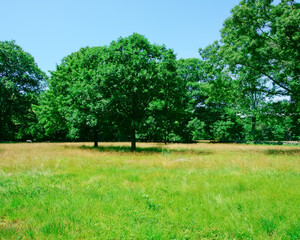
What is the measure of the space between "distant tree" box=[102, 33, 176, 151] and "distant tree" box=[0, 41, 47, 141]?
27.4m

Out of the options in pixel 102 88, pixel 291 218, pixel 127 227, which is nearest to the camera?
pixel 127 227

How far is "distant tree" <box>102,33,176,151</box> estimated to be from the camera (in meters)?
15.7

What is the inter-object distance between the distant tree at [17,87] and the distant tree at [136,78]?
27367mm

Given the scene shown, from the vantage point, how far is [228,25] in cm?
1798

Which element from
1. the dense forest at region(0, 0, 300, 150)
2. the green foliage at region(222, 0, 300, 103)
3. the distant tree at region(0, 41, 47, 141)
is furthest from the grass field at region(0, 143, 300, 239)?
the distant tree at region(0, 41, 47, 141)

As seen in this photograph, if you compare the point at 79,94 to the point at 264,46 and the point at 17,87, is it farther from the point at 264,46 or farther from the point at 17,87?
the point at 17,87

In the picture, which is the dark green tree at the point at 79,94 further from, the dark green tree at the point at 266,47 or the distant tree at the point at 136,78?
the dark green tree at the point at 266,47

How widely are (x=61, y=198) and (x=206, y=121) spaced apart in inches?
1560

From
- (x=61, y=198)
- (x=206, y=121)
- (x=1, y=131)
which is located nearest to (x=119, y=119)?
(x=61, y=198)

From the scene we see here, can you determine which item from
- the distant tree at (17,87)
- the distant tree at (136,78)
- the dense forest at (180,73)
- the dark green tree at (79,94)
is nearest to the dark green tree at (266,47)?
the dense forest at (180,73)

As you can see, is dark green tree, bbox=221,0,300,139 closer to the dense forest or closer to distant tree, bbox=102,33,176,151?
the dense forest

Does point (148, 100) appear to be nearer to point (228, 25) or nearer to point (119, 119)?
point (119, 119)

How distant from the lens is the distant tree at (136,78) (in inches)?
619

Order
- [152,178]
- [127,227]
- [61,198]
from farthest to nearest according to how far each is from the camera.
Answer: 1. [152,178]
2. [61,198]
3. [127,227]
